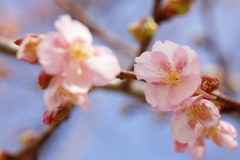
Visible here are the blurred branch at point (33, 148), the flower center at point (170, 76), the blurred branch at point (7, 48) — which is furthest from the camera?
the blurred branch at point (33, 148)

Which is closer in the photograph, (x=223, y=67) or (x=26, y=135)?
(x=26, y=135)

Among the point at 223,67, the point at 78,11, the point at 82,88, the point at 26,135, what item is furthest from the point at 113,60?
the point at 223,67

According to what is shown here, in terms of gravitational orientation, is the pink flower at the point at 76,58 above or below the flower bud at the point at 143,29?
above

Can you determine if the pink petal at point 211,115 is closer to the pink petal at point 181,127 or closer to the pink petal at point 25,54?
the pink petal at point 181,127

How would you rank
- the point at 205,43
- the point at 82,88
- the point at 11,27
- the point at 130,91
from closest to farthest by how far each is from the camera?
the point at 82,88 < the point at 130,91 < the point at 205,43 < the point at 11,27

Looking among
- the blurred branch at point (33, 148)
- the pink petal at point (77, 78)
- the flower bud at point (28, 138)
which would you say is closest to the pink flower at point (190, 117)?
the pink petal at point (77, 78)

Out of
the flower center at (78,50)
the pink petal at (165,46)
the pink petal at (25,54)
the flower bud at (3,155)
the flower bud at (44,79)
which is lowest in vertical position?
the flower bud at (3,155)

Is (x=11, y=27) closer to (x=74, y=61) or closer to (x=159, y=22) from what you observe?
(x=159, y=22)

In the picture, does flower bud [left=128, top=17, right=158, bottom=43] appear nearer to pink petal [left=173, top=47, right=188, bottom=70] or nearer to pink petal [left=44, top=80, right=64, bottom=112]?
pink petal [left=173, top=47, right=188, bottom=70]
